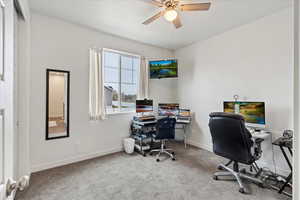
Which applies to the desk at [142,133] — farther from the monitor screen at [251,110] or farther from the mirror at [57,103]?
the monitor screen at [251,110]

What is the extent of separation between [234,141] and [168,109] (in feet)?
6.71

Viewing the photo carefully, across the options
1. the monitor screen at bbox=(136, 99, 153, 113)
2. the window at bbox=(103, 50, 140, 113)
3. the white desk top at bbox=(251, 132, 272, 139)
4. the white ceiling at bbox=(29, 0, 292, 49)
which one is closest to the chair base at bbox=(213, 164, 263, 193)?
the white desk top at bbox=(251, 132, 272, 139)

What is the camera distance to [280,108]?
2.50 metres

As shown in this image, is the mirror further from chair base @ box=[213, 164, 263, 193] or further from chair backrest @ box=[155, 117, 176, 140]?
chair base @ box=[213, 164, 263, 193]

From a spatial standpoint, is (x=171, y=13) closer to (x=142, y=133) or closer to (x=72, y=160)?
(x=142, y=133)

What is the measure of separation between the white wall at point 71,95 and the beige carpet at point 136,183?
0.31m

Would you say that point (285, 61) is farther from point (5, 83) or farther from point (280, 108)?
point (5, 83)

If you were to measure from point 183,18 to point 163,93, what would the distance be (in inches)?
85.1

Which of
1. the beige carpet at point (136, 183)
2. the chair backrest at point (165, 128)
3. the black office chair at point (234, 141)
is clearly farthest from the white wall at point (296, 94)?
the chair backrest at point (165, 128)

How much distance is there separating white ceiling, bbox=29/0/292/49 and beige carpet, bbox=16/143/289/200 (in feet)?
9.21

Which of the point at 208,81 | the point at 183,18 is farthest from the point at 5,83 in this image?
the point at 208,81

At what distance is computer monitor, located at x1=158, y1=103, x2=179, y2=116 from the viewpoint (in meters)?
3.95

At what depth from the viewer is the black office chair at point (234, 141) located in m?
2.01

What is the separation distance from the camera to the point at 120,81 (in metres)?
3.74
